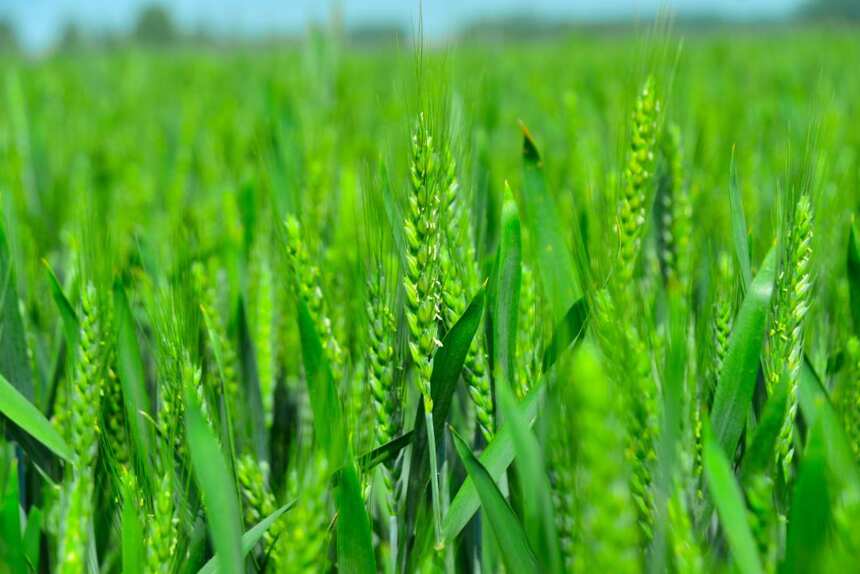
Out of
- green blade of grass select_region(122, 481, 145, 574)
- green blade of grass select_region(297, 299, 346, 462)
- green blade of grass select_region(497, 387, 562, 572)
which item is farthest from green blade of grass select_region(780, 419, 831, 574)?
green blade of grass select_region(122, 481, 145, 574)

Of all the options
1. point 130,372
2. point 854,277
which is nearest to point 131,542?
point 130,372

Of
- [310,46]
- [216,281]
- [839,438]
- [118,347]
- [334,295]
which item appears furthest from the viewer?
[310,46]

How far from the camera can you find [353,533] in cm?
43

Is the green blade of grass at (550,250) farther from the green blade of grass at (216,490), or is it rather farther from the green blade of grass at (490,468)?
the green blade of grass at (216,490)

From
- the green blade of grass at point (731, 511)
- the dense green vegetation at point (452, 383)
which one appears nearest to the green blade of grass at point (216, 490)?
the dense green vegetation at point (452, 383)

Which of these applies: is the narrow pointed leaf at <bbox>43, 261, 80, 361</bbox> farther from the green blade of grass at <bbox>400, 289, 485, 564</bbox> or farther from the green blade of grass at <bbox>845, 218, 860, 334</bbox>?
the green blade of grass at <bbox>845, 218, 860, 334</bbox>

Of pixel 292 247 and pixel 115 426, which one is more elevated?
pixel 292 247

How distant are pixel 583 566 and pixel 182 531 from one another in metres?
0.26

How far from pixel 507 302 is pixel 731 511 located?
0.19 m

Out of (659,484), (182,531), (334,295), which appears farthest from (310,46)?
(659,484)

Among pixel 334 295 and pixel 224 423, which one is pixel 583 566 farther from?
pixel 334 295

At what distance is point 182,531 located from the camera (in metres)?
0.49

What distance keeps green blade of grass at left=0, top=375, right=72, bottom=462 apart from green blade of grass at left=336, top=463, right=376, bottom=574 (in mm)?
209

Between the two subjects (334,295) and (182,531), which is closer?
(182,531)
